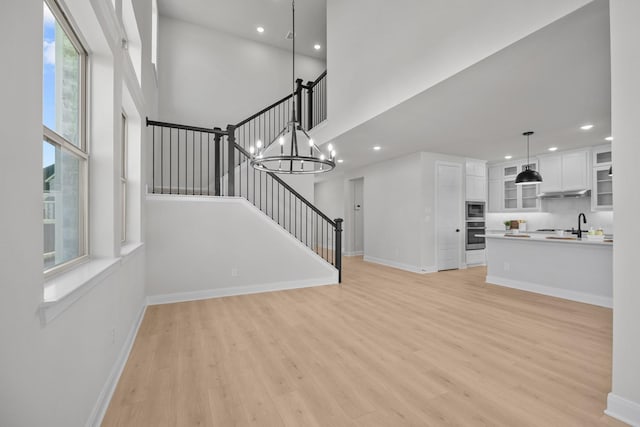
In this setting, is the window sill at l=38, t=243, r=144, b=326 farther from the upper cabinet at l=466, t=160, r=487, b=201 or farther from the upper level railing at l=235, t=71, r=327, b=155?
the upper cabinet at l=466, t=160, r=487, b=201

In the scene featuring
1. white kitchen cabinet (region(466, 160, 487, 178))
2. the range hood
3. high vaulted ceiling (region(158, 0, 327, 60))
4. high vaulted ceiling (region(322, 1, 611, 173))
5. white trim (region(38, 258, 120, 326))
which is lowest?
white trim (region(38, 258, 120, 326))

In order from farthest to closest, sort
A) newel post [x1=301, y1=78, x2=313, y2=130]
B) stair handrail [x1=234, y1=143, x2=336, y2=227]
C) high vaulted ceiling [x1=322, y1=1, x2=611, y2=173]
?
1. newel post [x1=301, y1=78, x2=313, y2=130]
2. stair handrail [x1=234, y1=143, x2=336, y2=227]
3. high vaulted ceiling [x1=322, y1=1, x2=611, y2=173]

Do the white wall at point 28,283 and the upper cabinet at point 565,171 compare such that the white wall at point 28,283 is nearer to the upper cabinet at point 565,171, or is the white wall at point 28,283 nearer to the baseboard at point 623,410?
the baseboard at point 623,410

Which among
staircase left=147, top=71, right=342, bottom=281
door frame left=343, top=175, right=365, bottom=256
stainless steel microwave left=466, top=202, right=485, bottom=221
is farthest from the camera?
door frame left=343, top=175, right=365, bottom=256

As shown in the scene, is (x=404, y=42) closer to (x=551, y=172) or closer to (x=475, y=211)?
(x=475, y=211)

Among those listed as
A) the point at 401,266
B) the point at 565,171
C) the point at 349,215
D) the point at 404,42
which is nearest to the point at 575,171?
the point at 565,171

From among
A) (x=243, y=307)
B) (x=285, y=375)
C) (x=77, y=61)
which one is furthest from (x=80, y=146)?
(x=243, y=307)

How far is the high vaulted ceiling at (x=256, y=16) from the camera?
586 cm

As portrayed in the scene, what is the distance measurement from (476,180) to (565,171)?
171cm

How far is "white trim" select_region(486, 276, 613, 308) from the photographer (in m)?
3.94

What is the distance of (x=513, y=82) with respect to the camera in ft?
10.00

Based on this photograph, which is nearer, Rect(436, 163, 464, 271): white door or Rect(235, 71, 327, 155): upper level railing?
Rect(436, 163, 464, 271): white door

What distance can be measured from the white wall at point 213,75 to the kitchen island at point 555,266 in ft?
20.4

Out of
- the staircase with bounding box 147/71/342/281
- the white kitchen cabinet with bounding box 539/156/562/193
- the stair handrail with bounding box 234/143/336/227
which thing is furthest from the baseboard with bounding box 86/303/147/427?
the white kitchen cabinet with bounding box 539/156/562/193
